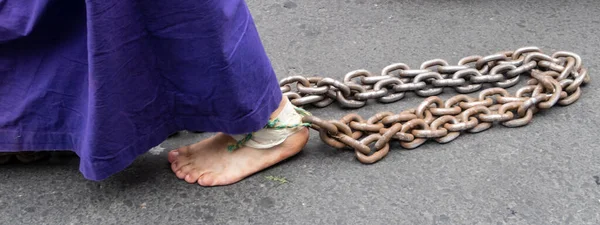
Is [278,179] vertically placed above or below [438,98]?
below

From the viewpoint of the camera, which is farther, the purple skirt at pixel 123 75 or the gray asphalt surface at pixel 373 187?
the gray asphalt surface at pixel 373 187

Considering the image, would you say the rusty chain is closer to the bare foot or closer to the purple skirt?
the bare foot

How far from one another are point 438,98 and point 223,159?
81cm

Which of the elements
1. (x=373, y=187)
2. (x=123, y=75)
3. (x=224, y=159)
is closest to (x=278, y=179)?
(x=224, y=159)

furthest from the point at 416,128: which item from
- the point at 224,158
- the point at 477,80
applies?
the point at 224,158

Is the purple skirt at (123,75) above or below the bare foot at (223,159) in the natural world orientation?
above

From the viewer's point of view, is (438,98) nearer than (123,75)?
No

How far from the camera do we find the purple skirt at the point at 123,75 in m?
1.77

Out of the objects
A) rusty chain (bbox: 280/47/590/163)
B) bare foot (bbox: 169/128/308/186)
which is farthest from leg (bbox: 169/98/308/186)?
rusty chain (bbox: 280/47/590/163)

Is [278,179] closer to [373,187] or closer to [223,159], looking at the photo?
[223,159]

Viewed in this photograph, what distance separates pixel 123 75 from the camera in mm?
1815

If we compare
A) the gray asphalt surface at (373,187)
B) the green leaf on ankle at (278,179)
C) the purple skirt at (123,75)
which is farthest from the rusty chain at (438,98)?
the purple skirt at (123,75)

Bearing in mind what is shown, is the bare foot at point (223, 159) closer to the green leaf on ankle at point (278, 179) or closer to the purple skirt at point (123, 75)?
the green leaf on ankle at point (278, 179)

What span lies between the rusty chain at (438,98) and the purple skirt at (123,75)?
0.36 metres
